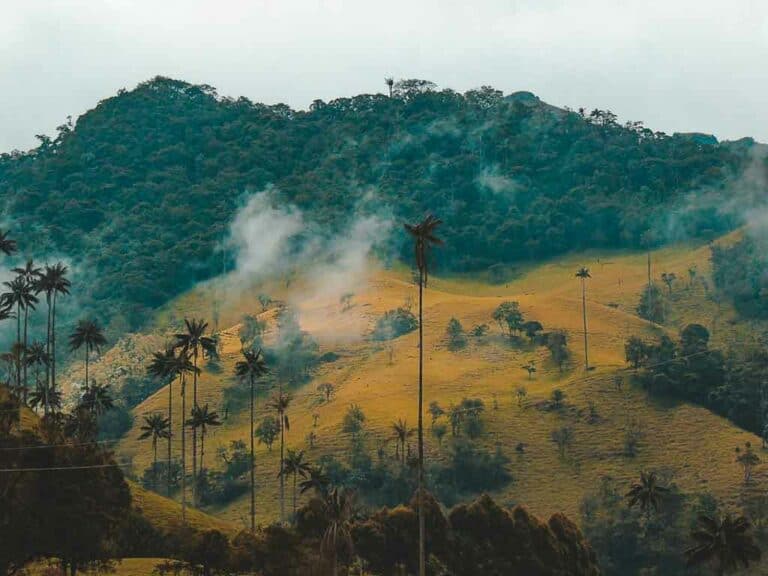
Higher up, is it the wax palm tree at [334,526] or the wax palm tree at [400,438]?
the wax palm tree at [334,526]

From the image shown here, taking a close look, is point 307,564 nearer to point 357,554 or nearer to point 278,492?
point 357,554

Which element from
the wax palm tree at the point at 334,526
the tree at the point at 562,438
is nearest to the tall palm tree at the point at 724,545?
the wax palm tree at the point at 334,526

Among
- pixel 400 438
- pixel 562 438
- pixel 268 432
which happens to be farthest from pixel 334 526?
pixel 268 432

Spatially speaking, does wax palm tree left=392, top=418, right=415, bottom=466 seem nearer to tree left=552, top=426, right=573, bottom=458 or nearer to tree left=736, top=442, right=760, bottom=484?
tree left=552, top=426, right=573, bottom=458

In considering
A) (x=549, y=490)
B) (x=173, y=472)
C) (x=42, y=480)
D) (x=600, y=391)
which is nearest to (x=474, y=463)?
(x=549, y=490)

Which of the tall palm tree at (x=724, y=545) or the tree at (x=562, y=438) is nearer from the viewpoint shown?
the tall palm tree at (x=724, y=545)

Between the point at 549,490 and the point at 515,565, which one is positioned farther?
the point at 549,490

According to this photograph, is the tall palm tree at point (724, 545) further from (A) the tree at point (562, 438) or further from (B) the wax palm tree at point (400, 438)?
(A) the tree at point (562, 438)

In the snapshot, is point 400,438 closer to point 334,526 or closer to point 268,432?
point 268,432
